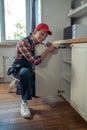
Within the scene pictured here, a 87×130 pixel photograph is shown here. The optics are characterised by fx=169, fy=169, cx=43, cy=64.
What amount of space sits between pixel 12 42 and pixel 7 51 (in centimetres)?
21

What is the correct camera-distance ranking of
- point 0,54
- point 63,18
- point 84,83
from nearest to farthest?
point 84,83
point 63,18
point 0,54

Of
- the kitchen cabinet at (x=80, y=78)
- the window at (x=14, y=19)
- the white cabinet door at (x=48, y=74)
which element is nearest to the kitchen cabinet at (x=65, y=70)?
the white cabinet door at (x=48, y=74)

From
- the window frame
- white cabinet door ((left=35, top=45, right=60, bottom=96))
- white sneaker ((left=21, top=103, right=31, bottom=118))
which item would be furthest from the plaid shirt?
the window frame

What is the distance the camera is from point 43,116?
175 centimetres

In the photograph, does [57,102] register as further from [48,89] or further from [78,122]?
[78,122]

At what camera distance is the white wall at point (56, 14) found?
2967 mm

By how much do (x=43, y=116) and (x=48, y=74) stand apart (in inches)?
20.1

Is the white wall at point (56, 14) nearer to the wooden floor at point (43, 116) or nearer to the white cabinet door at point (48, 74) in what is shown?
the white cabinet door at point (48, 74)

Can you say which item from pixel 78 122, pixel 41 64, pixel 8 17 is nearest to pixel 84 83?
pixel 78 122

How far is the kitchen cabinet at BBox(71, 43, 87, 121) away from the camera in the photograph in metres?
1.52

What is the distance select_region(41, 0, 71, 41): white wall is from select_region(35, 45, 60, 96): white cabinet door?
1096 millimetres

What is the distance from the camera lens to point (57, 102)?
2172 mm

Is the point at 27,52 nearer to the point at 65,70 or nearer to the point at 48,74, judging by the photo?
the point at 48,74

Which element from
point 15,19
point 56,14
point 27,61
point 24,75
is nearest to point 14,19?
point 15,19
